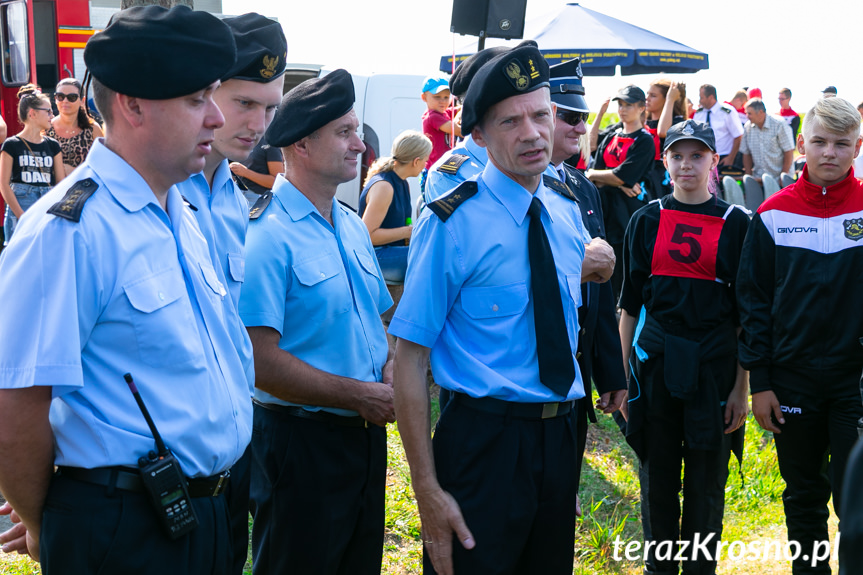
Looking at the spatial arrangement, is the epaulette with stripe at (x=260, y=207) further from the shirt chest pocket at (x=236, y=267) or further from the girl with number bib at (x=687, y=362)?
the girl with number bib at (x=687, y=362)

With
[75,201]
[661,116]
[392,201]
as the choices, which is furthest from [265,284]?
[661,116]

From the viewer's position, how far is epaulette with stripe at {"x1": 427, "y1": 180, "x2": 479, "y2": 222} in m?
2.42

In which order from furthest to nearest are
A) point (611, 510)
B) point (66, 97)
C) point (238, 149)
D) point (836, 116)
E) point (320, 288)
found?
point (66, 97) → point (611, 510) → point (836, 116) → point (320, 288) → point (238, 149)

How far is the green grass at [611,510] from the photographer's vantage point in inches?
167

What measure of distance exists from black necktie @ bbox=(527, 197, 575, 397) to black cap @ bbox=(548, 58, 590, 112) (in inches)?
67.1

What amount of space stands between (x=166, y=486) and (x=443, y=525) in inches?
35.0

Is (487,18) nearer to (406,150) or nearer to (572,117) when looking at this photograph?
(406,150)

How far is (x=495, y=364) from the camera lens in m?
2.40

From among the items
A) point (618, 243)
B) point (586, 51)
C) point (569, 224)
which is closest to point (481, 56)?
point (569, 224)

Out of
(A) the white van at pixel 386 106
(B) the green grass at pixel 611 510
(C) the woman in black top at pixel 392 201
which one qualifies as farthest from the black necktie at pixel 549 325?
(A) the white van at pixel 386 106

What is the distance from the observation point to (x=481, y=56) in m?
3.13

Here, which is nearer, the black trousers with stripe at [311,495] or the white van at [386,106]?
the black trousers with stripe at [311,495]

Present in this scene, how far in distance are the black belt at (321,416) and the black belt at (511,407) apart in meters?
0.52

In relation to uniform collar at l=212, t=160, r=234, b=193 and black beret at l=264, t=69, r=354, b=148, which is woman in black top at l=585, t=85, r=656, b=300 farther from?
uniform collar at l=212, t=160, r=234, b=193
